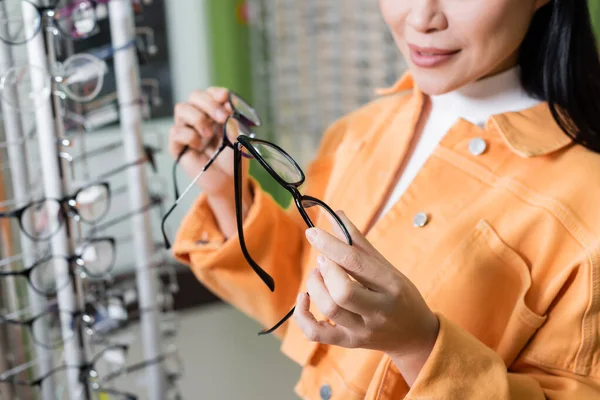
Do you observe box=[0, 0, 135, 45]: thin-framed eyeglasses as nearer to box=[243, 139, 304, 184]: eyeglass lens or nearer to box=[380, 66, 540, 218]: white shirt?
box=[243, 139, 304, 184]: eyeglass lens

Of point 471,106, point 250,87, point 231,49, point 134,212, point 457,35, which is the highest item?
point 457,35

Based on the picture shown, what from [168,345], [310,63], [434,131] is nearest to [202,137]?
[434,131]

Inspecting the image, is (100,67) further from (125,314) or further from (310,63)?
(310,63)

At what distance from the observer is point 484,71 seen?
707 mm

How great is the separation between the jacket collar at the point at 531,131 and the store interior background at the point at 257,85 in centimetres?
147

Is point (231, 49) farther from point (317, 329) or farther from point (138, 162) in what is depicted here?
point (317, 329)

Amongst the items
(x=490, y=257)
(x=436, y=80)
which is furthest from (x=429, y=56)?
(x=490, y=257)

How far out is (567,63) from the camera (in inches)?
29.8

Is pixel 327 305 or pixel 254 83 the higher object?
pixel 327 305

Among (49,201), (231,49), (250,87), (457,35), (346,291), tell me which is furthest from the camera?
(250,87)

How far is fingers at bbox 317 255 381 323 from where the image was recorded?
0.49 meters

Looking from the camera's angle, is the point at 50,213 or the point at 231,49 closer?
the point at 50,213

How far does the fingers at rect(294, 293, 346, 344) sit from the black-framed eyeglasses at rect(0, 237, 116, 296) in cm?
39

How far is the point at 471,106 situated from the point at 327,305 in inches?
16.0
